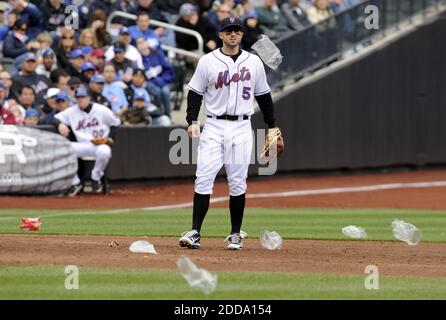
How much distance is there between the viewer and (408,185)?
2172cm

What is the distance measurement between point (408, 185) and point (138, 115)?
5596 millimetres

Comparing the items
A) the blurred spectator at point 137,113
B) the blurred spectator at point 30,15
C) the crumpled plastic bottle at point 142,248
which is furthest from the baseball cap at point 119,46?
the crumpled plastic bottle at point 142,248

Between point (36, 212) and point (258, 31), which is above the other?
point (258, 31)

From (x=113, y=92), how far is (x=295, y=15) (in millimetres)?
5451

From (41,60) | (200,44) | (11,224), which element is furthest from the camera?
(200,44)

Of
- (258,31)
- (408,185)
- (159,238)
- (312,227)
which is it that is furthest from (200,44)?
(159,238)

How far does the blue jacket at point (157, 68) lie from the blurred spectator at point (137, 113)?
1.88 ft

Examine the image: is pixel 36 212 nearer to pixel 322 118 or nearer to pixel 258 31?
pixel 258 31

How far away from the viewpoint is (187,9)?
21.1 metres

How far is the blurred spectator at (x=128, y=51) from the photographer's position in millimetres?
19312

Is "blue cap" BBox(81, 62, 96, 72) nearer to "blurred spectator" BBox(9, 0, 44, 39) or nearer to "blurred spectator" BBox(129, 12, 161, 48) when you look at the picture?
"blurred spectator" BBox(9, 0, 44, 39)

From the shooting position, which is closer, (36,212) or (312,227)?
(312,227)

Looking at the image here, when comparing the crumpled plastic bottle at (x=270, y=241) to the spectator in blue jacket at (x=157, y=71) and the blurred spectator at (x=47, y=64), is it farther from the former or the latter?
the spectator in blue jacket at (x=157, y=71)

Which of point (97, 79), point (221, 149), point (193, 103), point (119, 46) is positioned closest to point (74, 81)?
point (97, 79)
